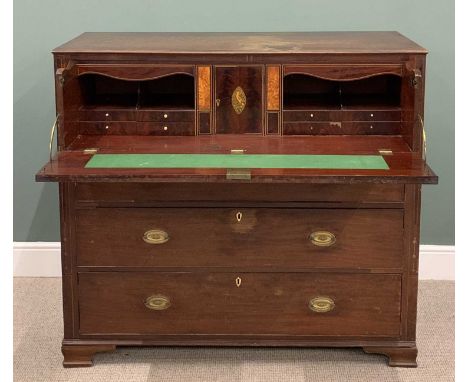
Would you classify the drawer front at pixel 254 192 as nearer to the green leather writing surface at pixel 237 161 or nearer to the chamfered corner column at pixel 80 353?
the green leather writing surface at pixel 237 161

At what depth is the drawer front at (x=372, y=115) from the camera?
3.77 metres

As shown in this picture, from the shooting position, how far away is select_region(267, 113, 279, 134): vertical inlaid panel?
3.74 meters

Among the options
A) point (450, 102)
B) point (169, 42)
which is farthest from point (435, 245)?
point (169, 42)

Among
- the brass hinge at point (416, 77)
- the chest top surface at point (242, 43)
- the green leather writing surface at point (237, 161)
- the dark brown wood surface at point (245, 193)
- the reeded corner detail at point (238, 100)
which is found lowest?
the dark brown wood surface at point (245, 193)

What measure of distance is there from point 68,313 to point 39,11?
145cm

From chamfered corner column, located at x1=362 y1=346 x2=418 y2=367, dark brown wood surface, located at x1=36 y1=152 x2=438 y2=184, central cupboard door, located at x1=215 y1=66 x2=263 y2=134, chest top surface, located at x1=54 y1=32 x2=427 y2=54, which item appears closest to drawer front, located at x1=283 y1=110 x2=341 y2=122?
central cupboard door, located at x1=215 y1=66 x2=263 y2=134

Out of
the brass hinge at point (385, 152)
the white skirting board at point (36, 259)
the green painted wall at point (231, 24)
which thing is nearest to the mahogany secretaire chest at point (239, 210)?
the brass hinge at point (385, 152)

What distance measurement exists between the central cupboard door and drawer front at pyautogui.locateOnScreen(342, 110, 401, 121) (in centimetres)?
35

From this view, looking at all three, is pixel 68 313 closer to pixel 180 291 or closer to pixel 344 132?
pixel 180 291

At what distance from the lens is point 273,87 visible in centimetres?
369

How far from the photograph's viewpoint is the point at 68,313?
3.67 metres

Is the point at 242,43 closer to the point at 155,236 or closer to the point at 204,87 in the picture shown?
the point at 204,87

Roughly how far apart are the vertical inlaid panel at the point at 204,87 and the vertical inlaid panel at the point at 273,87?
0.73 feet

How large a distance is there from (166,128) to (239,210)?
19.3 inches
